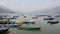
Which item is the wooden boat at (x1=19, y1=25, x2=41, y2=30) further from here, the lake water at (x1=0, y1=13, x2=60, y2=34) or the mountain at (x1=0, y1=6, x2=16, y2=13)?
the mountain at (x1=0, y1=6, x2=16, y2=13)

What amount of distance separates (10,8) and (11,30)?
298 millimetres

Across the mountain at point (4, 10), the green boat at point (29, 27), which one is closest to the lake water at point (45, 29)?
the green boat at point (29, 27)

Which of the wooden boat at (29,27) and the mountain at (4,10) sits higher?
the mountain at (4,10)

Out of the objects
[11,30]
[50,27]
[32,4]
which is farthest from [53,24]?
[11,30]

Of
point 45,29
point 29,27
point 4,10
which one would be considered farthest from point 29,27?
point 4,10

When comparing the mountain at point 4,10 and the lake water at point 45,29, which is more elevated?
the mountain at point 4,10

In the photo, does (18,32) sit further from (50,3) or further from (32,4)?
(50,3)

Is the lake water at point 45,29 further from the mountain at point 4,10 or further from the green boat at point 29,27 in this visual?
the mountain at point 4,10

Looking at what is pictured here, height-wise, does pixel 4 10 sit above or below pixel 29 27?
above

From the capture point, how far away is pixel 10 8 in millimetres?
1709

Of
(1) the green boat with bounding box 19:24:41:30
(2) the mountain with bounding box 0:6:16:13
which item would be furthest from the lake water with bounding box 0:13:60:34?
(2) the mountain with bounding box 0:6:16:13

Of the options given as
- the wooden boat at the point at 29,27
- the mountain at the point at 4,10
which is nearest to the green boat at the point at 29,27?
the wooden boat at the point at 29,27

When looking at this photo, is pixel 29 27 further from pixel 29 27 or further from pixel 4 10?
pixel 4 10

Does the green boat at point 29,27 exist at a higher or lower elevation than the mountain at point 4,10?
lower
